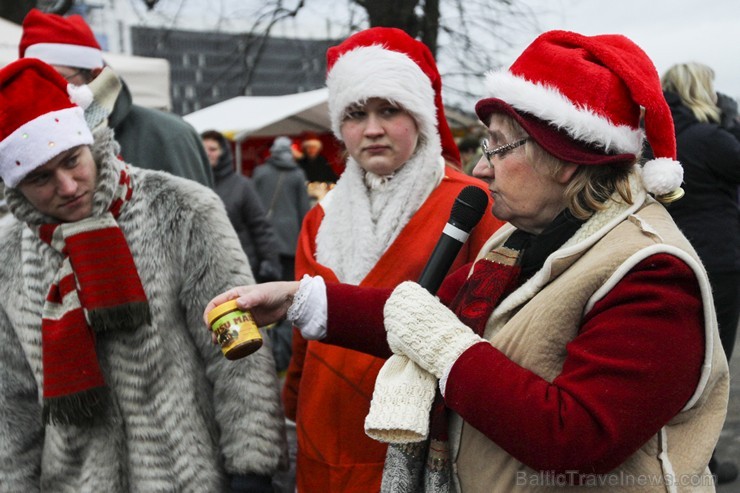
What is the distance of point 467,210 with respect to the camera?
1.77 metres

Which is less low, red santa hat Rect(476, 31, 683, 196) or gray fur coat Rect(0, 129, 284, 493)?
red santa hat Rect(476, 31, 683, 196)

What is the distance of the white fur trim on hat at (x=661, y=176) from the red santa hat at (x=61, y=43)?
2725 mm

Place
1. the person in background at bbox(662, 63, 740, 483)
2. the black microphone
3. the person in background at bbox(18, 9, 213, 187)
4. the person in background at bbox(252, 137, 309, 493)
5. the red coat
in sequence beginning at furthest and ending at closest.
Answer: the person in background at bbox(252, 137, 309, 493) < the person in background at bbox(662, 63, 740, 483) < the person in background at bbox(18, 9, 213, 187) < the red coat < the black microphone

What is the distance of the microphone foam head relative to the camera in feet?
5.81

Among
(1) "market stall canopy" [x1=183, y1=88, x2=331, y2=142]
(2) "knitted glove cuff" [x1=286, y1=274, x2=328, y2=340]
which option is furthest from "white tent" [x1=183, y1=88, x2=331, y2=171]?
(2) "knitted glove cuff" [x1=286, y1=274, x2=328, y2=340]

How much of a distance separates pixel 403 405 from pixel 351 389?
2.62 ft

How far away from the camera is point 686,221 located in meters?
4.08

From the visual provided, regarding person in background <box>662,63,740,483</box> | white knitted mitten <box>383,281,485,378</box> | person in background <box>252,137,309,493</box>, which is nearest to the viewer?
white knitted mitten <box>383,281,485,378</box>

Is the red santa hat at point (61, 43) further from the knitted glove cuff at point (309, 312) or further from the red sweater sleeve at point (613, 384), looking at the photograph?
the red sweater sleeve at point (613, 384)

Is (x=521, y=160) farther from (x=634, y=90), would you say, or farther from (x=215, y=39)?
(x=215, y=39)

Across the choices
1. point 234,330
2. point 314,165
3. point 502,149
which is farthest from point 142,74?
point 314,165

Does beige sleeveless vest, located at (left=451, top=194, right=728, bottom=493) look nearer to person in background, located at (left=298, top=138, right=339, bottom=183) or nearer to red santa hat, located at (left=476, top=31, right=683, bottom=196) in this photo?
red santa hat, located at (left=476, top=31, right=683, bottom=196)

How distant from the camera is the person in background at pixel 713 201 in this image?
402 cm

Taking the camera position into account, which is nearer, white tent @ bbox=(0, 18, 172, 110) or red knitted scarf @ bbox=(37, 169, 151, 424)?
red knitted scarf @ bbox=(37, 169, 151, 424)
